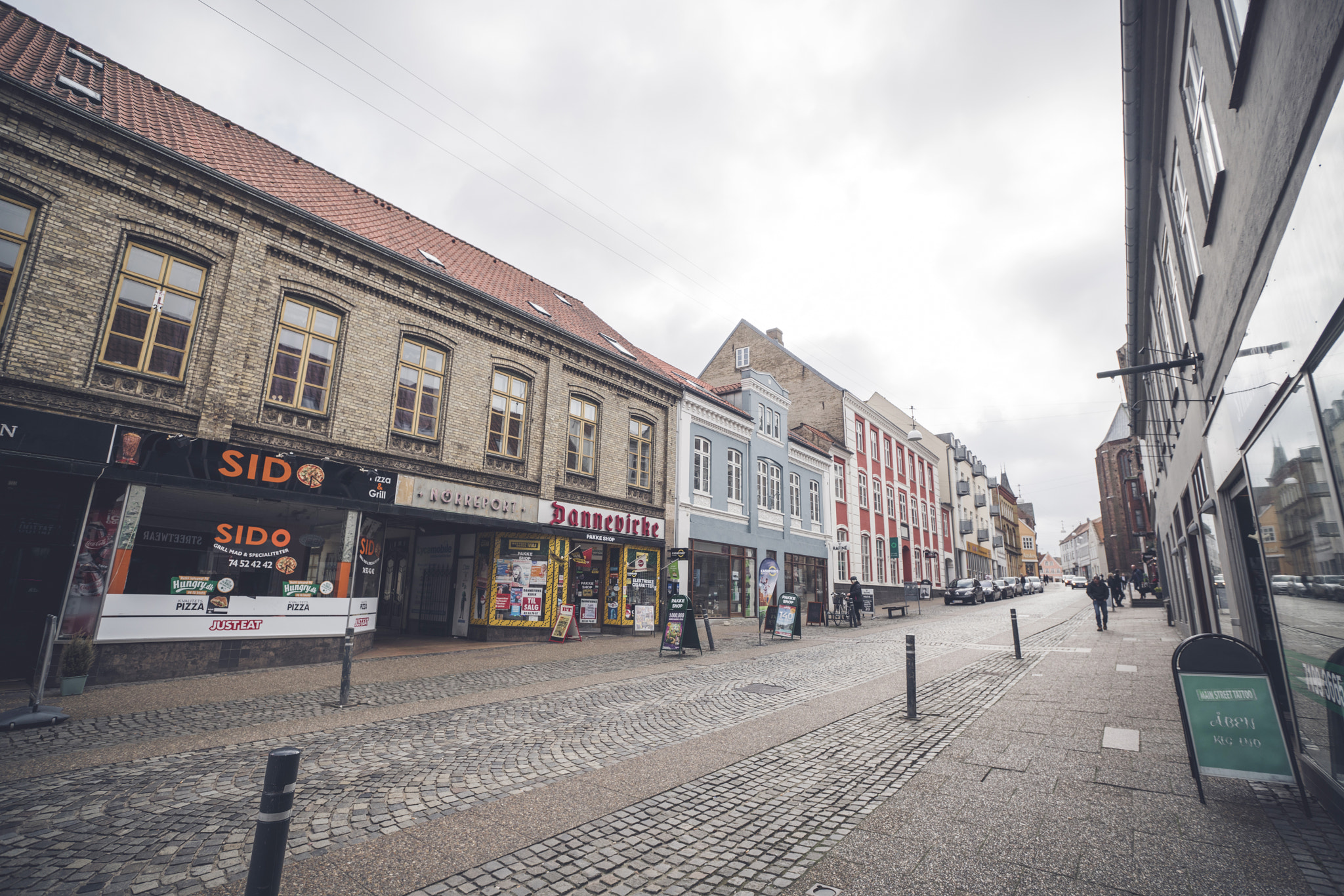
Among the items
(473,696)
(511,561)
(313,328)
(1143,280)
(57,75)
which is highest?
(57,75)

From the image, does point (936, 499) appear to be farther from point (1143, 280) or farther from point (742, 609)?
point (1143, 280)

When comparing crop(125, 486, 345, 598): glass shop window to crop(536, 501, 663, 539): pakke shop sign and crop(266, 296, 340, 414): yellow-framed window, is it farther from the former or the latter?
crop(536, 501, 663, 539): pakke shop sign

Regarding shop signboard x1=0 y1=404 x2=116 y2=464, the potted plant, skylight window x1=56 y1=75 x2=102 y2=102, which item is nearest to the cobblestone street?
the potted plant

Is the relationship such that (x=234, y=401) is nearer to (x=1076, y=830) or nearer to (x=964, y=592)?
(x=1076, y=830)

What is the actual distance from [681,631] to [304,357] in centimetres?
1014

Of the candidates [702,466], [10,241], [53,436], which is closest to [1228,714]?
[53,436]

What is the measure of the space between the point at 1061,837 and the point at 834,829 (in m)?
1.50

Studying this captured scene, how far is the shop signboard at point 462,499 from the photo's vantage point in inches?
546

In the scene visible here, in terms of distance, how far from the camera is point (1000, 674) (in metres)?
11.1

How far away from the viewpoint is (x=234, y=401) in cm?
1140

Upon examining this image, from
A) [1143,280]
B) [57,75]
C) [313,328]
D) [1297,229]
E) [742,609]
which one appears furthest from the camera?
[742,609]

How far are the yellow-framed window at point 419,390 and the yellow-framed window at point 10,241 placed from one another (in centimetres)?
618

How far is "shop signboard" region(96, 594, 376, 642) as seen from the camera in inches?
388

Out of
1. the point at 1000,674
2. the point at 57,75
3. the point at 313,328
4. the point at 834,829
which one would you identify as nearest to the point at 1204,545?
the point at 1000,674
